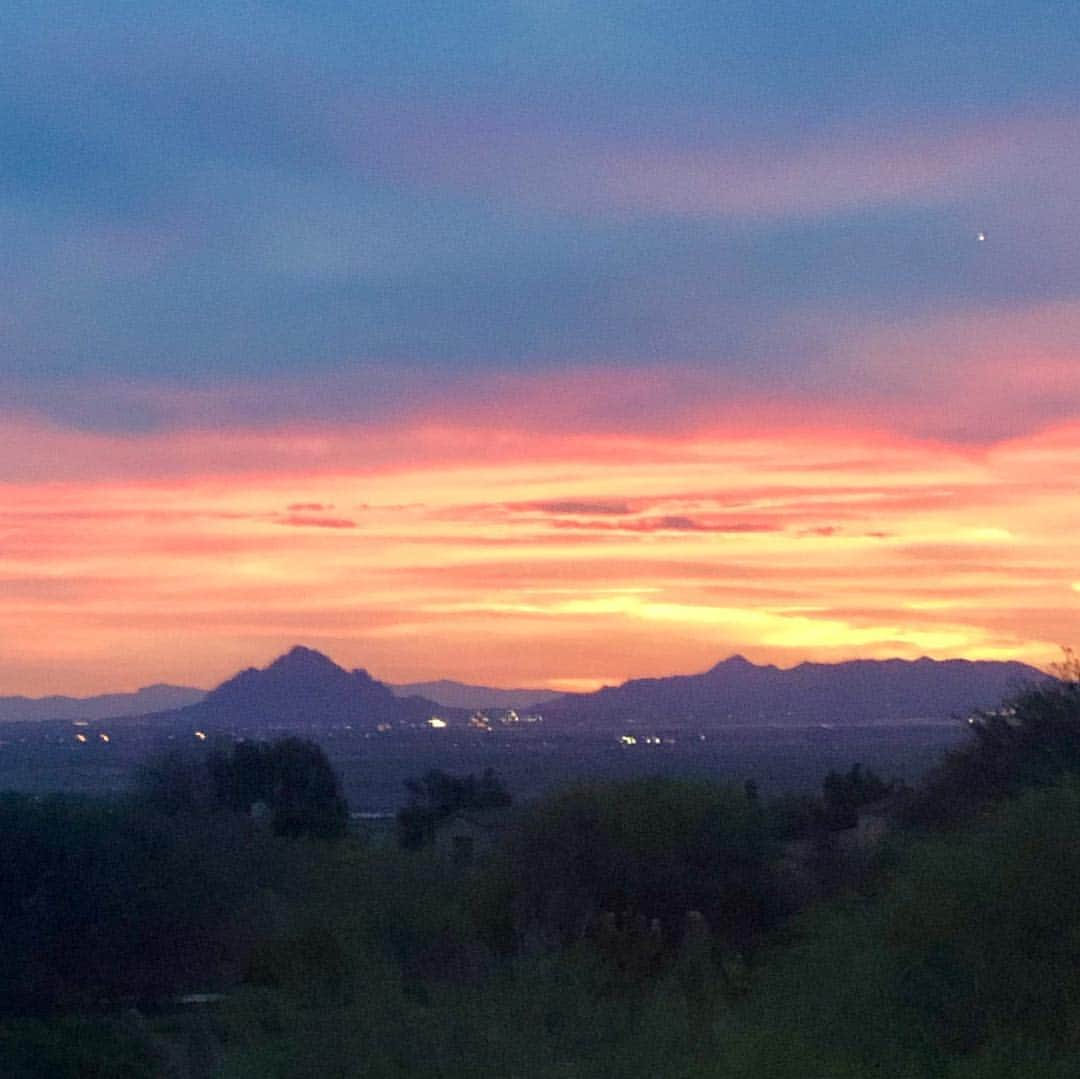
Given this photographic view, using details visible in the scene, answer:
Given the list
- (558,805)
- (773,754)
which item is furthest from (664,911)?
(773,754)

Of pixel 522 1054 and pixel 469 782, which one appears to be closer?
pixel 522 1054

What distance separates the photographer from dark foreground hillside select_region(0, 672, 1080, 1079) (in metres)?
14.7

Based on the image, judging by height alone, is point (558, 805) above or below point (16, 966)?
above

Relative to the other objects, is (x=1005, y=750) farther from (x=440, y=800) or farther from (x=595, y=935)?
(x=440, y=800)

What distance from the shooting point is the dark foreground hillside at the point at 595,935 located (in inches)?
580

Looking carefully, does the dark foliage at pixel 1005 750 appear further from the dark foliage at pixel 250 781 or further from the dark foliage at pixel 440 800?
the dark foliage at pixel 250 781

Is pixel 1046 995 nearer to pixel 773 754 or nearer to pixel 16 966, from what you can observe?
pixel 16 966

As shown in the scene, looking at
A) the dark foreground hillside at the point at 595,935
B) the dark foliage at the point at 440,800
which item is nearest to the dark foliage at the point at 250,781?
the dark foliage at the point at 440,800

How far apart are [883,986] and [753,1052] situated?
6.48 ft

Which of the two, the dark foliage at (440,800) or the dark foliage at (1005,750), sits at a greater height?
the dark foliage at (1005,750)

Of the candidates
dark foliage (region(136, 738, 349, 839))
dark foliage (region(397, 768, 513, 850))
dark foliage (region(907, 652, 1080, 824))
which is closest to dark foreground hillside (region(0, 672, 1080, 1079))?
dark foliage (region(907, 652, 1080, 824))

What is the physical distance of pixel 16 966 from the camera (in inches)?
1425

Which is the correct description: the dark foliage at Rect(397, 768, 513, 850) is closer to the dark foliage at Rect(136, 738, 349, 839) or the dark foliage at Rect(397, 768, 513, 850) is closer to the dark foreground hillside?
the dark foliage at Rect(136, 738, 349, 839)

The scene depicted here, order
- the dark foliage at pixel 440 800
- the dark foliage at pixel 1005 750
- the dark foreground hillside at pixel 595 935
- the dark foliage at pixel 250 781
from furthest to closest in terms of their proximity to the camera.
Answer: the dark foliage at pixel 250 781
the dark foliage at pixel 440 800
the dark foliage at pixel 1005 750
the dark foreground hillside at pixel 595 935
